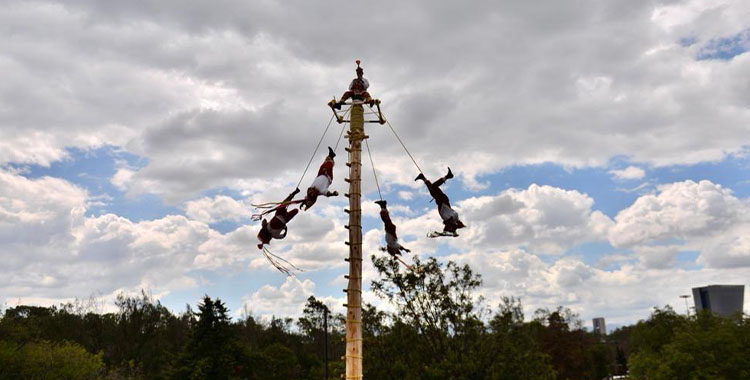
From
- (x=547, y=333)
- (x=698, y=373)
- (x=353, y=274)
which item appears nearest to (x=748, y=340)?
(x=698, y=373)

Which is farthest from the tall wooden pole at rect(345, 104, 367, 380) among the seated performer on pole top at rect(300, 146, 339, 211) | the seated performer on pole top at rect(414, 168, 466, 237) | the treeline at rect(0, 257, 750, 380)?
the treeline at rect(0, 257, 750, 380)

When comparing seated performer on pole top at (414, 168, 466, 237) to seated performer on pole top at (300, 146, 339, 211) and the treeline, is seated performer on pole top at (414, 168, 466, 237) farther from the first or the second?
the treeline

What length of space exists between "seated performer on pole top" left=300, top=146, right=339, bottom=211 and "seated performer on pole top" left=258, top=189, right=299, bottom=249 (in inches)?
10.5

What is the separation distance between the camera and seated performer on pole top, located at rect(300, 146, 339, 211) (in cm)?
905

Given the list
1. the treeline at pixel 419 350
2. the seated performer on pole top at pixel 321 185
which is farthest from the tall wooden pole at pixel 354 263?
the treeline at pixel 419 350

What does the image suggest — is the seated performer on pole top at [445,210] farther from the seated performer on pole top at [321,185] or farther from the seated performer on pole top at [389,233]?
the seated performer on pole top at [321,185]

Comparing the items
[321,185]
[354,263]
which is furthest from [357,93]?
[354,263]

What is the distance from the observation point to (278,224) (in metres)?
9.04

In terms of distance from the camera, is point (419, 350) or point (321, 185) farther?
point (419, 350)

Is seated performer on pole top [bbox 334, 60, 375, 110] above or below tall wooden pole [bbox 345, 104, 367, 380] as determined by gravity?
above

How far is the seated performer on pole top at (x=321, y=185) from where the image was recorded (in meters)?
9.05

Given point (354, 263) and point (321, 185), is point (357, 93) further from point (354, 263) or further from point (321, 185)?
point (354, 263)

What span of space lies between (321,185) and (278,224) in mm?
961

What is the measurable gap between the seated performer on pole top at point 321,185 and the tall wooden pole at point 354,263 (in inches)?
13.7
